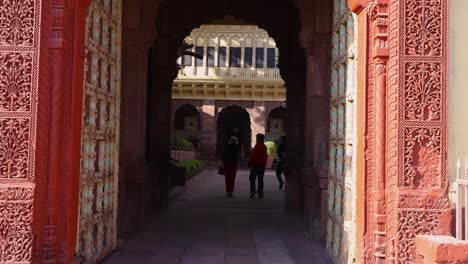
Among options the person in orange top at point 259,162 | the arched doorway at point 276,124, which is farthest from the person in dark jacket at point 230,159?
the arched doorway at point 276,124

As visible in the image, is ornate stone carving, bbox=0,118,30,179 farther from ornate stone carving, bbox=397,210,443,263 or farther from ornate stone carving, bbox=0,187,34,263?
ornate stone carving, bbox=397,210,443,263

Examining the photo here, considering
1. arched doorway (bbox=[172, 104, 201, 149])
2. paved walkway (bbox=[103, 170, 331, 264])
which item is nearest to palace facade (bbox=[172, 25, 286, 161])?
arched doorway (bbox=[172, 104, 201, 149])

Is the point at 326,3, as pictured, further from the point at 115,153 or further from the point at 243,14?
the point at 243,14

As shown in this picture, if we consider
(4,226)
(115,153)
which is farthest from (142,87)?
(4,226)

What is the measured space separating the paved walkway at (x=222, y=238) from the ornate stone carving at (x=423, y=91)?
2175 millimetres

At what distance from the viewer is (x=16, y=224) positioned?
11.7 feet

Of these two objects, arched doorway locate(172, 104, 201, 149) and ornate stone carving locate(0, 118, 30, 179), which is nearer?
ornate stone carving locate(0, 118, 30, 179)

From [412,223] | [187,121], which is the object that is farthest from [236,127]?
[412,223]

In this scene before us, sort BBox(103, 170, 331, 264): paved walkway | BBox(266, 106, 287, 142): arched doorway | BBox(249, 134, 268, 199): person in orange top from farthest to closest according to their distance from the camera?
BBox(266, 106, 287, 142): arched doorway < BBox(249, 134, 268, 199): person in orange top < BBox(103, 170, 331, 264): paved walkway

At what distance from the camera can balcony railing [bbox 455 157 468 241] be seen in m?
3.53

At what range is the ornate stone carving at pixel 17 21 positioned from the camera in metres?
3.68

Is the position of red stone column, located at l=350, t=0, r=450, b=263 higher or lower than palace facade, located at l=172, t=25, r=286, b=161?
lower

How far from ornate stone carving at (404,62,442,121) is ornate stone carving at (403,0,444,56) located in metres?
0.11

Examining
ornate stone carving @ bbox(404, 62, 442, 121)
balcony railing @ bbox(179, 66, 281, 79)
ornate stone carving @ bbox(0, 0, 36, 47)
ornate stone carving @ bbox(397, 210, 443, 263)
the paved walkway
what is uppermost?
balcony railing @ bbox(179, 66, 281, 79)
